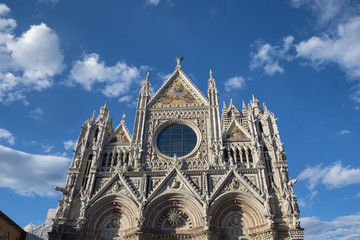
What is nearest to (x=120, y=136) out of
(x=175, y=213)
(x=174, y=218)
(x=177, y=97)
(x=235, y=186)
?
(x=177, y=97)

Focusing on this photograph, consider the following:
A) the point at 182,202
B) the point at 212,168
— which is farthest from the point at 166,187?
the point at 212,168

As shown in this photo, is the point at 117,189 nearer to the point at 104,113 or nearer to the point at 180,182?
the point at 180,182

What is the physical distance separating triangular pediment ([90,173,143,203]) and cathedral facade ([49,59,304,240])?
0.07 m

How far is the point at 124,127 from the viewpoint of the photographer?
23.3 meters

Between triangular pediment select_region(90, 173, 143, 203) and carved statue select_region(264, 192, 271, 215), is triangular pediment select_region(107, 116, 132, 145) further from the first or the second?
carved statue select_region(264, 192, 271, 215)

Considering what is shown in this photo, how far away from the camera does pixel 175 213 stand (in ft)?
60.2

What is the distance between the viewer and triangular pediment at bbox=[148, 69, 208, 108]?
24953 millimetres

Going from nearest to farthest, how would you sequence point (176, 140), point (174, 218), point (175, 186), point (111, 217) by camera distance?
point (174, 218), point (111, 217), point (175, 186), point (176, 140)

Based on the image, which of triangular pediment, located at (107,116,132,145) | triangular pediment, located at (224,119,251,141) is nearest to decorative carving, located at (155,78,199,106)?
triangular pediment, located at (107,116,132,145)

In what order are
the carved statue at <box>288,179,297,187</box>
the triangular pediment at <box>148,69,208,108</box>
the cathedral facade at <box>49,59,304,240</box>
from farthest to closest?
the triangular pediment at <box>148,69,208,108</box> < the carved statue at <box>288,179,297,187</box> < the cathedral facade at <box>49,59,304,240</box>

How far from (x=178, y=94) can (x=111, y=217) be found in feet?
42.4

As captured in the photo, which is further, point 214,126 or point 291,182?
point 214,126

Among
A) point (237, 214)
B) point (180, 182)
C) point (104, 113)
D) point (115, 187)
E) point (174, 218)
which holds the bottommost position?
point (174, 218)

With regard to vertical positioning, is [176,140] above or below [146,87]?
below
